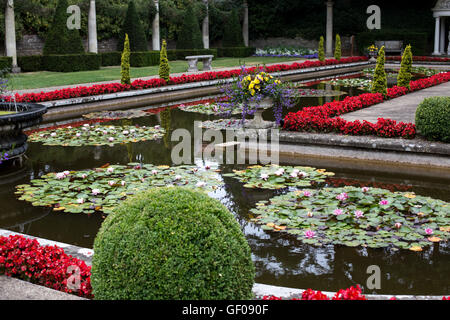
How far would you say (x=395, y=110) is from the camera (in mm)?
11773

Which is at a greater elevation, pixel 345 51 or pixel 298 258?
pixel 345 51

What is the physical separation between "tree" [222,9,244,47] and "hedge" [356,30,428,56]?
24.9 ft

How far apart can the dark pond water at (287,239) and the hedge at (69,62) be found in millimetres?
14970

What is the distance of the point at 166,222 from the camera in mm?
2842

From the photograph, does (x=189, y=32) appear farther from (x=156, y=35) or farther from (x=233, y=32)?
(x=233, y=32)

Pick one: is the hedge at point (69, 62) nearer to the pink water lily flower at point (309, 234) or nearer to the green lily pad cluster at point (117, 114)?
the green lily pad cluster at point (117, 114)

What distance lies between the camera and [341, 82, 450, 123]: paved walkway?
35.3 feet

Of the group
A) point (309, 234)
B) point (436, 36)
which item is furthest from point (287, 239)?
point (436, 36)

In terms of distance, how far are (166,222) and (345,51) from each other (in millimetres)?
35762

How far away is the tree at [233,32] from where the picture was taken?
117ft

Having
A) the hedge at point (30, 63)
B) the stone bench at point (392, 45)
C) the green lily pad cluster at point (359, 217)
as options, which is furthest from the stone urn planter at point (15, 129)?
the stone bench at point (392, 45)

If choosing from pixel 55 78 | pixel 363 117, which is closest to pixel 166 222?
pixel 363 117

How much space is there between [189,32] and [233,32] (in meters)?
5.04
